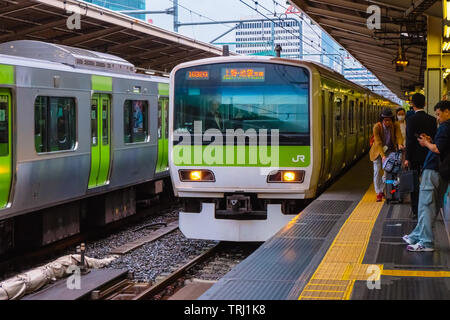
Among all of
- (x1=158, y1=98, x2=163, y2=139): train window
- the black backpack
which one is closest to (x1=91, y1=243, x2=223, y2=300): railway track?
the black backpack

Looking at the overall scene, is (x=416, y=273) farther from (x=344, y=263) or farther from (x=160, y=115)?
(x=160, y=115)

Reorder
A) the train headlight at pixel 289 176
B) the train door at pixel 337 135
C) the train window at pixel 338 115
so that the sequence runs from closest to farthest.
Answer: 1. the train headlight at pixel 289 176
2. the train door at pixel 337 135
3. the train window at pixel 338 115

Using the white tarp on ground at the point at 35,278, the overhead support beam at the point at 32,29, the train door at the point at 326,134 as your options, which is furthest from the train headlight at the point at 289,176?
the overhead support beam at the point at 32,29

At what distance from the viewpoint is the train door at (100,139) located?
10680 mm

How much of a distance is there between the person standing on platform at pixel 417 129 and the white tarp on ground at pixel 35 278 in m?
4.10

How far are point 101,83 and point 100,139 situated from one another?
0.91 meters

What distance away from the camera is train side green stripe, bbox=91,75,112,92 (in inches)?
418

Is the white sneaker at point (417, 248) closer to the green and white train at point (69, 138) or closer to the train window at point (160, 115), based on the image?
the green and white train at point (69, 138)

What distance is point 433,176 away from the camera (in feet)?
19.2

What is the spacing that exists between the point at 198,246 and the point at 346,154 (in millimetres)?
4168

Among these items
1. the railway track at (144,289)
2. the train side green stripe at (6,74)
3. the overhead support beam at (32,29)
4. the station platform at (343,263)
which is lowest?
the railway track at (144,289)

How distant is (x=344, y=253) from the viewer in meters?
6.17

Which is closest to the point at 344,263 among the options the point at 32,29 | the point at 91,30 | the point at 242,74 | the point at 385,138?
the point at 385,138

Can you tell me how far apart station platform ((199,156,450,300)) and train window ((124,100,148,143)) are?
15.2 ft
